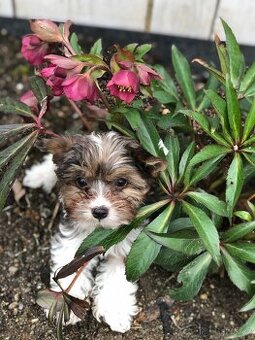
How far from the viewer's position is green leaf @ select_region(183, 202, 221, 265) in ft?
9.40

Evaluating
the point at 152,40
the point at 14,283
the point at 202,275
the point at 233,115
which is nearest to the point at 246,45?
the point at 152,40

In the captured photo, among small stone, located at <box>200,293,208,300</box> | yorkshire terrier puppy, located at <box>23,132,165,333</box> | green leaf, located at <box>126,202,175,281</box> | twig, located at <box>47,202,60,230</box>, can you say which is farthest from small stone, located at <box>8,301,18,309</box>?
small stone, located at <box>200,293,208,300</box>

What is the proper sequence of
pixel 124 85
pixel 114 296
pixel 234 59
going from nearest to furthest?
pixel 124 85, pixel 234 59, pixel 114 296

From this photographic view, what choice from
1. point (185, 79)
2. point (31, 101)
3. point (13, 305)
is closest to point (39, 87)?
point (31, 101)

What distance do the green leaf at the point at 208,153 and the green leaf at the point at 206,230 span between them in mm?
242

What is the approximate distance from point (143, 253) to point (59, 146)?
2.48 feet

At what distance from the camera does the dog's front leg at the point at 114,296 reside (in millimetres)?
3402

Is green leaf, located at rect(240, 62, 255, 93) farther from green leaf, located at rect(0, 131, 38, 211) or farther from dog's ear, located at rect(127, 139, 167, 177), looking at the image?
green leaf, located at rect(0, 131, 38, 211)

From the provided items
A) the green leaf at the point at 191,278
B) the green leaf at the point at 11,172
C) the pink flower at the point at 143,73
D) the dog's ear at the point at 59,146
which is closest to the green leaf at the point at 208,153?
the pink flower at the point at 143,73

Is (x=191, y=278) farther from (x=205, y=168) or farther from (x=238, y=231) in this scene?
(x=205, y=168)

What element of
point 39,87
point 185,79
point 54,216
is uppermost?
point 39,87

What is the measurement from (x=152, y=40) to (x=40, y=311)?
7.91 ft

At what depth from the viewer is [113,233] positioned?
3.12 m

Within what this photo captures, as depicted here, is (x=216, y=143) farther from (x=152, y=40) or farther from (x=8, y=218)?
(x=152, y=40)
